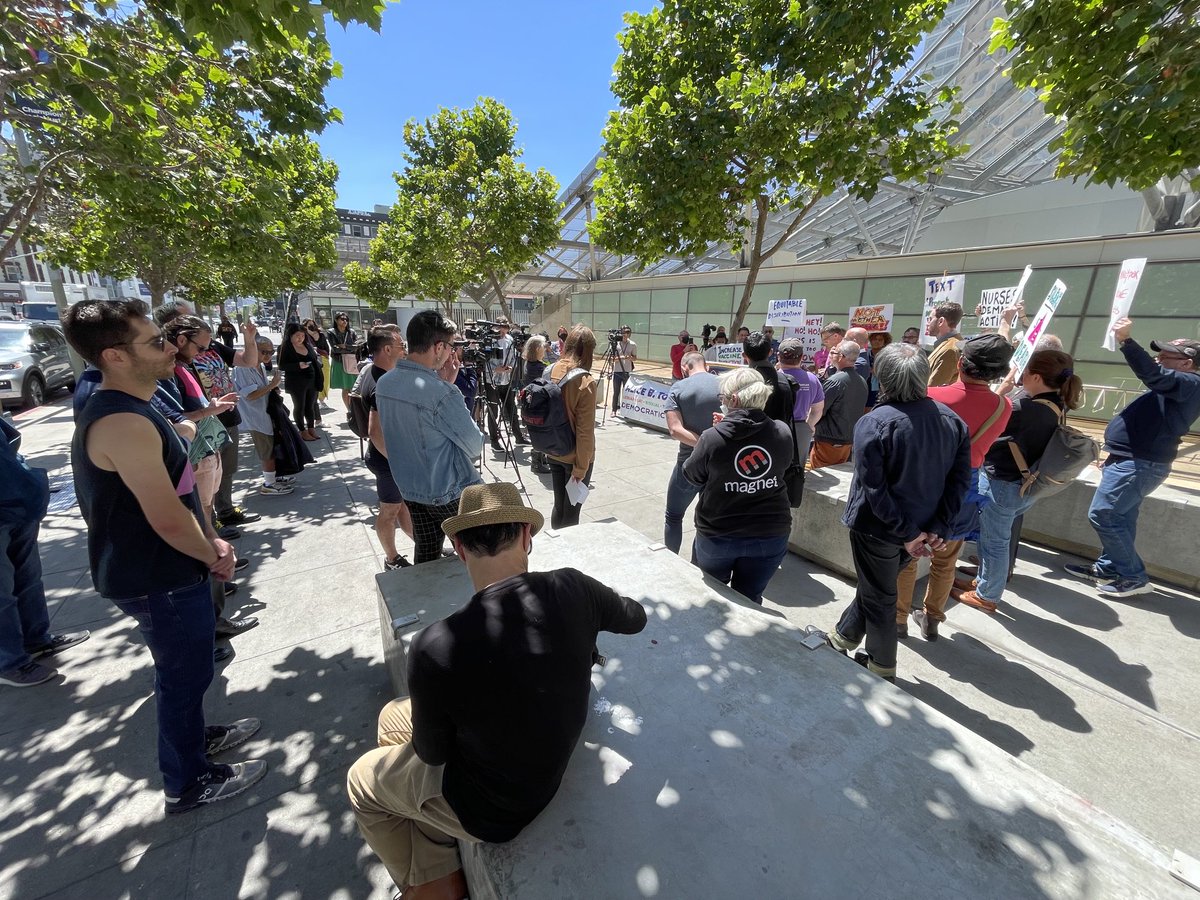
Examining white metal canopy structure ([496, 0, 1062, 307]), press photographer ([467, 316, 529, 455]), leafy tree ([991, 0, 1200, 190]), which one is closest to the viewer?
leafy tree ([991, 0, 1200, 190])

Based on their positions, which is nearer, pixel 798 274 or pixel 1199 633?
pixel 1199 633

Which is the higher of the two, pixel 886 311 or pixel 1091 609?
pixel 886 311

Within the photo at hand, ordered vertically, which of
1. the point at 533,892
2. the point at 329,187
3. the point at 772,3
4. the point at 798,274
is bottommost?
the point at 533,892

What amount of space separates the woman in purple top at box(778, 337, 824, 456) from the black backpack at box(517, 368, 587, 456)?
1907 mm

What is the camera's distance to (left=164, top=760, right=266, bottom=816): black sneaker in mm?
2125

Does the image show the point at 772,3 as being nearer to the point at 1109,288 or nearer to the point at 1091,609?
the point at 1091,609

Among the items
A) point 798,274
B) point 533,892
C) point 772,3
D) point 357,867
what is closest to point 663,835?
point 533,892

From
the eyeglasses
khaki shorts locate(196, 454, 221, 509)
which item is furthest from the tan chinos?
khaki shorts locate(196, 454, 221, 509)

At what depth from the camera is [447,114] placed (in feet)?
49.2

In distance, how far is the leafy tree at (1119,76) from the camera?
3.00 meters

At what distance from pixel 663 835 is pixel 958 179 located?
2158 centimetres

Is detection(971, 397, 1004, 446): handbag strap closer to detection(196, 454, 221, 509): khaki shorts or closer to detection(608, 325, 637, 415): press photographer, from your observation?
detection(196, 454, 221, 509): khaki shorts

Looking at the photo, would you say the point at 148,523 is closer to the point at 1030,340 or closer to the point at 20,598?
the point at 20,598

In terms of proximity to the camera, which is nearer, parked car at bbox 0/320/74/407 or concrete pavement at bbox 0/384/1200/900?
concrete pavement at bbox 0/384/1200/900
